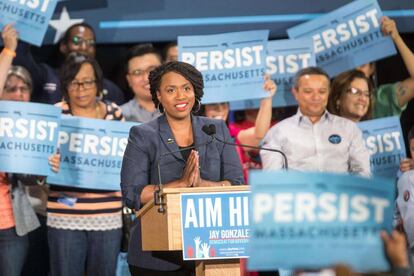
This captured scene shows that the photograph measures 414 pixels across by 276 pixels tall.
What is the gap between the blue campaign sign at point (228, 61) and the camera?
5.73 metres

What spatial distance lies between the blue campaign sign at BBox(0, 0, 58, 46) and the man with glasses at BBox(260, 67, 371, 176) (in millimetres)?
1585

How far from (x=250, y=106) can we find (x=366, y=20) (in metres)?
0.98

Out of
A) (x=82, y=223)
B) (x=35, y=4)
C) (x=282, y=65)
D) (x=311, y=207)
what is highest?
(x=35, y=4)

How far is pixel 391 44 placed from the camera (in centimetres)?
609

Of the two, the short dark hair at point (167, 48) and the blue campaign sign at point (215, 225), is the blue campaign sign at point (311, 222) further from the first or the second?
the short dark hair at point (167, 48)

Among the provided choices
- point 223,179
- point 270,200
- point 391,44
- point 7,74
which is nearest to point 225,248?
point 223,179

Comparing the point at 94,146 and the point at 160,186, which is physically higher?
the point at 94,146

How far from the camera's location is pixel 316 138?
215 inches

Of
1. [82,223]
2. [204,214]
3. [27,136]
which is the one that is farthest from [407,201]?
[27,136]

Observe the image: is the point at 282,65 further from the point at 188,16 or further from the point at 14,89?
the point at 14,89

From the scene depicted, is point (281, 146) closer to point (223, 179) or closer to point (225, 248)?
point (223, 179)

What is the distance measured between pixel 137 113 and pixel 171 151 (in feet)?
6.11

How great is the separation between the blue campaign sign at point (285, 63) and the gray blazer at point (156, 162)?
6.44 feet

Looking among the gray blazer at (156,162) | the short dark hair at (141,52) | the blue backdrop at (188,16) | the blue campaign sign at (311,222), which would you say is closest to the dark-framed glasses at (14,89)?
the short dark hair at (141,52)
